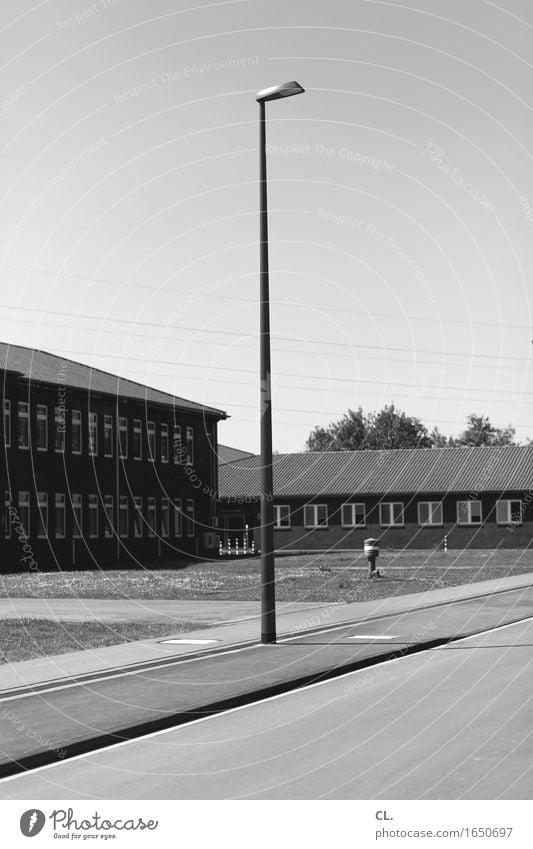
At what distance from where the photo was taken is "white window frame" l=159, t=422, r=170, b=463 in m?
58.2

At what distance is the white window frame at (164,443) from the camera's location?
191 ft

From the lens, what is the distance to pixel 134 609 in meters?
24.9

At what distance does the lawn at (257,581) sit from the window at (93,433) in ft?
24.3

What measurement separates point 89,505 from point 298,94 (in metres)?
37.7

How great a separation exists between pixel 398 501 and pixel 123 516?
73.5 ft

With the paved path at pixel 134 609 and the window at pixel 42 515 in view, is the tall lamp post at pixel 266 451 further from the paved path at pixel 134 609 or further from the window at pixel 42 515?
the window at pixel 42 515

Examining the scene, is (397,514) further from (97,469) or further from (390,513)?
(97,469)

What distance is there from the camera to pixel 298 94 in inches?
664

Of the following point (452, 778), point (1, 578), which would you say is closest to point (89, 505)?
point (1, 578)

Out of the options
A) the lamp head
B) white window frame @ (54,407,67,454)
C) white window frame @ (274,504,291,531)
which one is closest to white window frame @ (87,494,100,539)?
white window frame @ (54,407,67,454)

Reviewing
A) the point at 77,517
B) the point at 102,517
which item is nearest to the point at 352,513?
the point at 102,517

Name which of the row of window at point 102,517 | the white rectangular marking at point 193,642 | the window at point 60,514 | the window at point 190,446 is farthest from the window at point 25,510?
the white rectangular marking at point 193,642

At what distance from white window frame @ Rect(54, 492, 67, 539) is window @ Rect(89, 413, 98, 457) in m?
2.93
